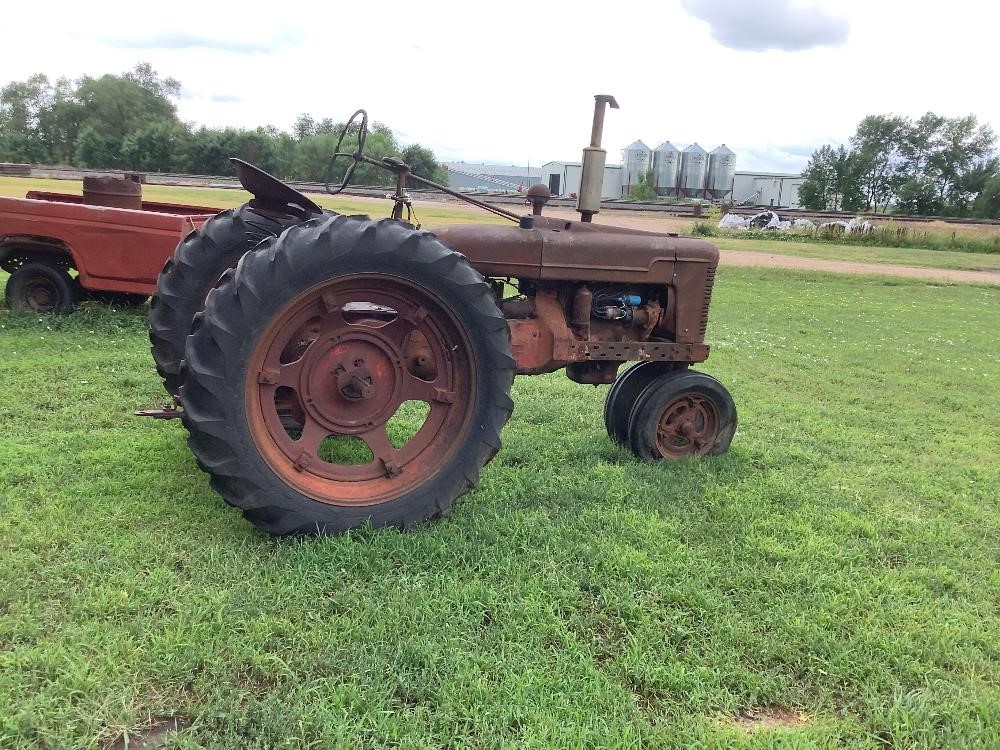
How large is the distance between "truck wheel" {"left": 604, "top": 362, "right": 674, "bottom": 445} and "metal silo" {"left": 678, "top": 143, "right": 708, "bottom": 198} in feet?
266

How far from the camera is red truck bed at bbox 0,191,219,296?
7.07 m

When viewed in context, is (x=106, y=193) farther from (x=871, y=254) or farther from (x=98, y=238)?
(x=871, y=254)

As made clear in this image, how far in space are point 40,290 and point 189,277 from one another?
4610mm

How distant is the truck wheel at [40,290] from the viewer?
7332mm

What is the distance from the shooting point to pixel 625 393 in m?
4.67

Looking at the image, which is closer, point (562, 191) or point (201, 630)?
point (201, 630)

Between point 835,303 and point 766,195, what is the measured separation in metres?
66.8

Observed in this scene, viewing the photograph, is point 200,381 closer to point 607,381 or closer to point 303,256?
point 303,256

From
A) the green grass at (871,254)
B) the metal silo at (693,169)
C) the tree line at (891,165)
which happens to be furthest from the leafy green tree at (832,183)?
the green grass at (871,254)

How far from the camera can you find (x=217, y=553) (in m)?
2.89

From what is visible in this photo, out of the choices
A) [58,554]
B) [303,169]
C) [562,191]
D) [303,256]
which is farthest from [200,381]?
[303,169]

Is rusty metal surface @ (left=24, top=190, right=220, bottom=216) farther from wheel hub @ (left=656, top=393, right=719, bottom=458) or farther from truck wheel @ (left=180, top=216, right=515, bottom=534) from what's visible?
wheel hub @ (left=656, top=393, right=719, bottom=458)

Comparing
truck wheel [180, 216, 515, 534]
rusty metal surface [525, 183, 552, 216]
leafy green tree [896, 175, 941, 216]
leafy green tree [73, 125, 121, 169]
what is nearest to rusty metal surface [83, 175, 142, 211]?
rusty metal surface [525, 183, 552, 216]

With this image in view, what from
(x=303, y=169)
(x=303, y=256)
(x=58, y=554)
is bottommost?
(x=58, y=554)
